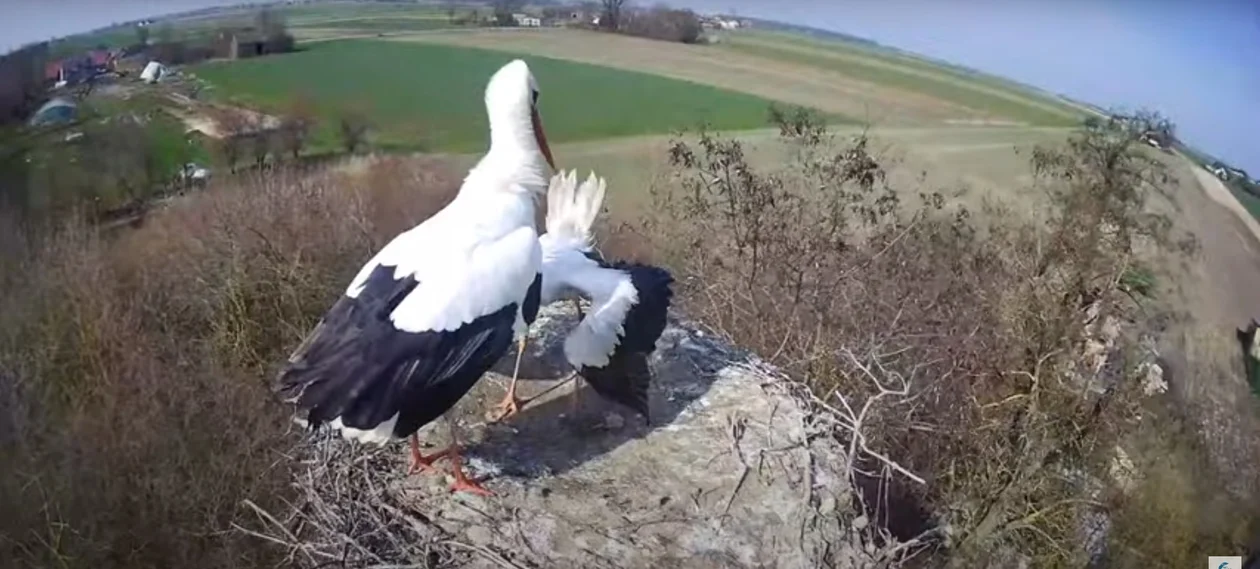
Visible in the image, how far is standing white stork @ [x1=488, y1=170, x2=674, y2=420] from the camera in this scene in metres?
2.49

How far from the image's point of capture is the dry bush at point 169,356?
2.37 m

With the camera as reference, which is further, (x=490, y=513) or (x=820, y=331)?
A: (x=820, y=331)

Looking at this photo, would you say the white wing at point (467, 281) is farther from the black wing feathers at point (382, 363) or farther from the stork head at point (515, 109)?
the stork head at point (515, 109)

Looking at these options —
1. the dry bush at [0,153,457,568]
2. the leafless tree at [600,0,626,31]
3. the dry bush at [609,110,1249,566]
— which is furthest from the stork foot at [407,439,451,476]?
the leafless tree at [600,0,626,31]

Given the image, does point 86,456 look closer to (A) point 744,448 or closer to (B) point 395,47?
(B) point 395,47

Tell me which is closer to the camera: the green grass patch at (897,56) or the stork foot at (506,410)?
Result: the green grass patch at (897,56)

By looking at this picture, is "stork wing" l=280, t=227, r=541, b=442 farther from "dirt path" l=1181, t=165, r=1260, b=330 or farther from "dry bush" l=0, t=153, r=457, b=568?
"dirt path" l=1181, t=165, r=1260, b=330

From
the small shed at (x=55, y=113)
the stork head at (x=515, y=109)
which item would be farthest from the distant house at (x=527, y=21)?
the small shed at (x=55, y=113)

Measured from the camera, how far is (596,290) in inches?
98.5

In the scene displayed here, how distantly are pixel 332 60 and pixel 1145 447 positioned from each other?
2494mm

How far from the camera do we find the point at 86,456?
2.63 meters

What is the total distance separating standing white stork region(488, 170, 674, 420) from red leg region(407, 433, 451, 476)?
0.38m

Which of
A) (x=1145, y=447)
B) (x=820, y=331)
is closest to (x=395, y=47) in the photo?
(x=820, y=331)

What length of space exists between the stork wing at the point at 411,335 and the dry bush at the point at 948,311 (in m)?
0.66
